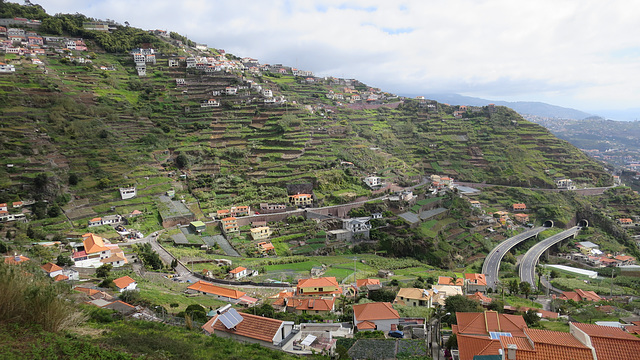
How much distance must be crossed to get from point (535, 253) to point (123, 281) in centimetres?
3722

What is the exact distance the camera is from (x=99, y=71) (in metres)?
52.0

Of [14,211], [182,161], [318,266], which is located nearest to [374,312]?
[318,266]

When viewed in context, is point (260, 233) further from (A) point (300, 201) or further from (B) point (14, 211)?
(B) point (14, 211)

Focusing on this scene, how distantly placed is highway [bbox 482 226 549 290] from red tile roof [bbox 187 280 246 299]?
20516 millimetres

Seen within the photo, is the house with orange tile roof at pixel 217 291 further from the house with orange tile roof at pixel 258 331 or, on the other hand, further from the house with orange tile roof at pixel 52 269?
the house with orange tile roof at pixel 258 331

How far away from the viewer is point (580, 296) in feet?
82.6

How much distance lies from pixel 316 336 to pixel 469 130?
57.2 metres

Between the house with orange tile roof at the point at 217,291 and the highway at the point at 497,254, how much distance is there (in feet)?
67.2

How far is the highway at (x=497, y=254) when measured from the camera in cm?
3145

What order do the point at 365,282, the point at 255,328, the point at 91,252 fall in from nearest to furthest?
the point at 255,328 → the point at 91,252 → the point at 365,282

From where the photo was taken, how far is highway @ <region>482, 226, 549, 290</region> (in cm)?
3145

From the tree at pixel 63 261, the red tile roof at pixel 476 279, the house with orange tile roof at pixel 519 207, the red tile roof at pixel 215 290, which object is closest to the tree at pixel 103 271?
the tree at pixel 63 261

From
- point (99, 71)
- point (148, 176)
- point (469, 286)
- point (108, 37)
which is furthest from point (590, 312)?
point (108, 37)

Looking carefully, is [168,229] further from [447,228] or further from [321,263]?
[447,228]
